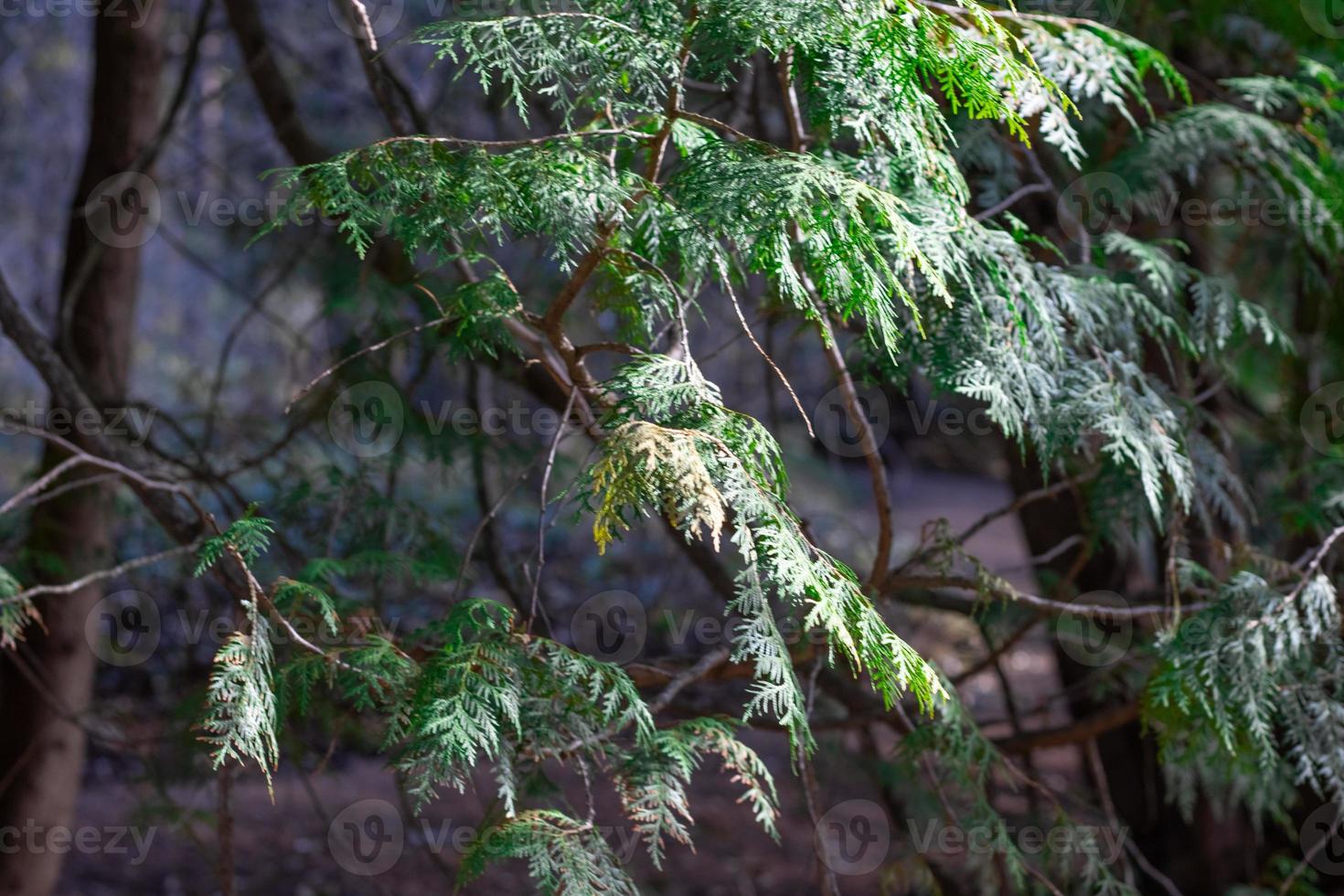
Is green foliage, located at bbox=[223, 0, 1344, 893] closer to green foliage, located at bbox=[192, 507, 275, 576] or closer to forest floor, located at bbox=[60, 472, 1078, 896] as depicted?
green foliage, located at bbox=[192, 507, 275, 576]

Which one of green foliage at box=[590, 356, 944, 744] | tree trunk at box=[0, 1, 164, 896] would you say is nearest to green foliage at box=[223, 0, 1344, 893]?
green foliage at box=[590, 356, 944, 744]

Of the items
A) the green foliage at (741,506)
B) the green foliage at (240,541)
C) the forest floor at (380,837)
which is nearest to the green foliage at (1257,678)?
the green foliage at (741,506)

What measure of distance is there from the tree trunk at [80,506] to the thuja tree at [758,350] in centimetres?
144

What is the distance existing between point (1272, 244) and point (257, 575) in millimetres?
2909

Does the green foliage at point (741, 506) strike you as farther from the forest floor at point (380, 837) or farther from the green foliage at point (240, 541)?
the forest floor at point (380, 837)

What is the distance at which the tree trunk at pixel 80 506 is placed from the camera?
11.4 ft

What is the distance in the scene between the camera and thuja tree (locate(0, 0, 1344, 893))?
1.52 meters

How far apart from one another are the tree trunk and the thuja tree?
144cm

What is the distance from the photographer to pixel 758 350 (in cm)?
175

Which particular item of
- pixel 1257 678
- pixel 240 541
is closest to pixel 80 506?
pixel 240 541

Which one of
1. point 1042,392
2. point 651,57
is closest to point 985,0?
point 1042,392

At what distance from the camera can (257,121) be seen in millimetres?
6352

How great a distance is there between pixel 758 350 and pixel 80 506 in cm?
260

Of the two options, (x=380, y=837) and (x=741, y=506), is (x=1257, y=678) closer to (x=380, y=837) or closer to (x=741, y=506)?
(x=741, y=506)
